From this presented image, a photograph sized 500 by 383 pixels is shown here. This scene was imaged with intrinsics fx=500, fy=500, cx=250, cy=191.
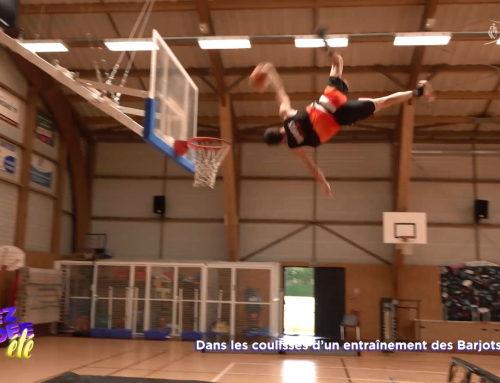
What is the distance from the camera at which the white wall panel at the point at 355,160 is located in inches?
582

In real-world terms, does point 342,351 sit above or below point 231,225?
below

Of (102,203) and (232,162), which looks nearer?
(232,162)

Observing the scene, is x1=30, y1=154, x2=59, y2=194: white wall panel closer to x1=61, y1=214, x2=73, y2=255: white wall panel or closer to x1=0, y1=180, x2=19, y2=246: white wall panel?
x1=0, y1=180, x2=19, y2=246: white wall panel

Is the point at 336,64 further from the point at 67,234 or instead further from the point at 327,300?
the point at 67,234

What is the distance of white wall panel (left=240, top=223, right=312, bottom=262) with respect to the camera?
14.8m

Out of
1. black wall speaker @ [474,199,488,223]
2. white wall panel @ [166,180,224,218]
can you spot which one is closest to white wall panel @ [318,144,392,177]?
black wall speaker @ [474,199,488,223]

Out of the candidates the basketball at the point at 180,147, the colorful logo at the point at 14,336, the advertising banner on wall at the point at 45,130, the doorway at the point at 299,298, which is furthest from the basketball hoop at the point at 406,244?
the advertising banner on wall at the point at 45,130

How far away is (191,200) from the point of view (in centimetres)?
1533

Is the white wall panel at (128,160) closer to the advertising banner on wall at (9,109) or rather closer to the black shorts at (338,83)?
the advertising banner on wall at (9,109)

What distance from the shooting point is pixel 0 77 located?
11781 mm

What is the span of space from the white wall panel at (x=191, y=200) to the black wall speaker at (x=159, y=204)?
242mm

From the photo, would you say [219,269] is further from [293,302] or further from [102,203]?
[102,203]

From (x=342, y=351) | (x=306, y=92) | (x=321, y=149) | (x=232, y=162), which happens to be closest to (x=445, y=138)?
(x=321, y=149)

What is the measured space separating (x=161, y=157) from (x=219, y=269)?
423cm
